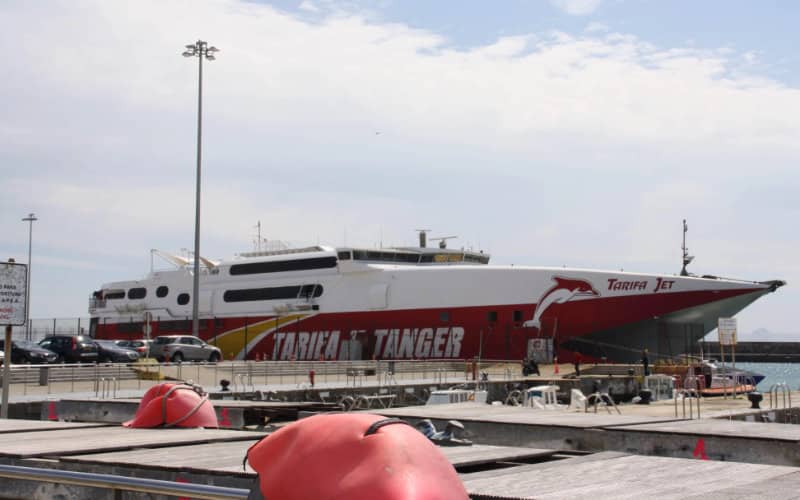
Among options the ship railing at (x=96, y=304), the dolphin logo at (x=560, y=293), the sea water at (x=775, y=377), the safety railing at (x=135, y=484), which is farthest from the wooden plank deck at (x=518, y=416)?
the ship railing at (x=96, y=304)

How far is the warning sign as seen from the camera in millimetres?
13078

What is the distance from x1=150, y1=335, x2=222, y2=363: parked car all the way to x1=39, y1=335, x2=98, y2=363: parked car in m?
3.69

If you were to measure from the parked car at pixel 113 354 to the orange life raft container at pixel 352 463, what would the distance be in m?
39.5

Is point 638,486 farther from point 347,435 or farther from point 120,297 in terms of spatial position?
point 120,297

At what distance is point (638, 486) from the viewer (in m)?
6.16

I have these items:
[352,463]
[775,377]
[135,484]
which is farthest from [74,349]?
[775,377]

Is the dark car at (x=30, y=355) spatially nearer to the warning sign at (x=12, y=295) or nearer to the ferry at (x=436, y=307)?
the ferry at (x=436, y=307)

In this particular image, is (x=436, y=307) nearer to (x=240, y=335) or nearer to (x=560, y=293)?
(x=560, y=293)

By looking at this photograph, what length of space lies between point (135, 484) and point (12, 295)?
339 inches

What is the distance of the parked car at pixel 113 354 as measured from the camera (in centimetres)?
4228

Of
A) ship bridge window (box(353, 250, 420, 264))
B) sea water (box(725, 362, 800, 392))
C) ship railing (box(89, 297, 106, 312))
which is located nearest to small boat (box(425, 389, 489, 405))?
ship bridge window (box(353, 250, 420, 264))

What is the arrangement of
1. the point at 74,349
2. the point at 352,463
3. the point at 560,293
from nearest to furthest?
the point at 352,463 → the point at 74,349 → the point at 560,293

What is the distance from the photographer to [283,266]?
5819 cm

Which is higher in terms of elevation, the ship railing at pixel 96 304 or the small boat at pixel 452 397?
the ship railing at pixel 96 304
